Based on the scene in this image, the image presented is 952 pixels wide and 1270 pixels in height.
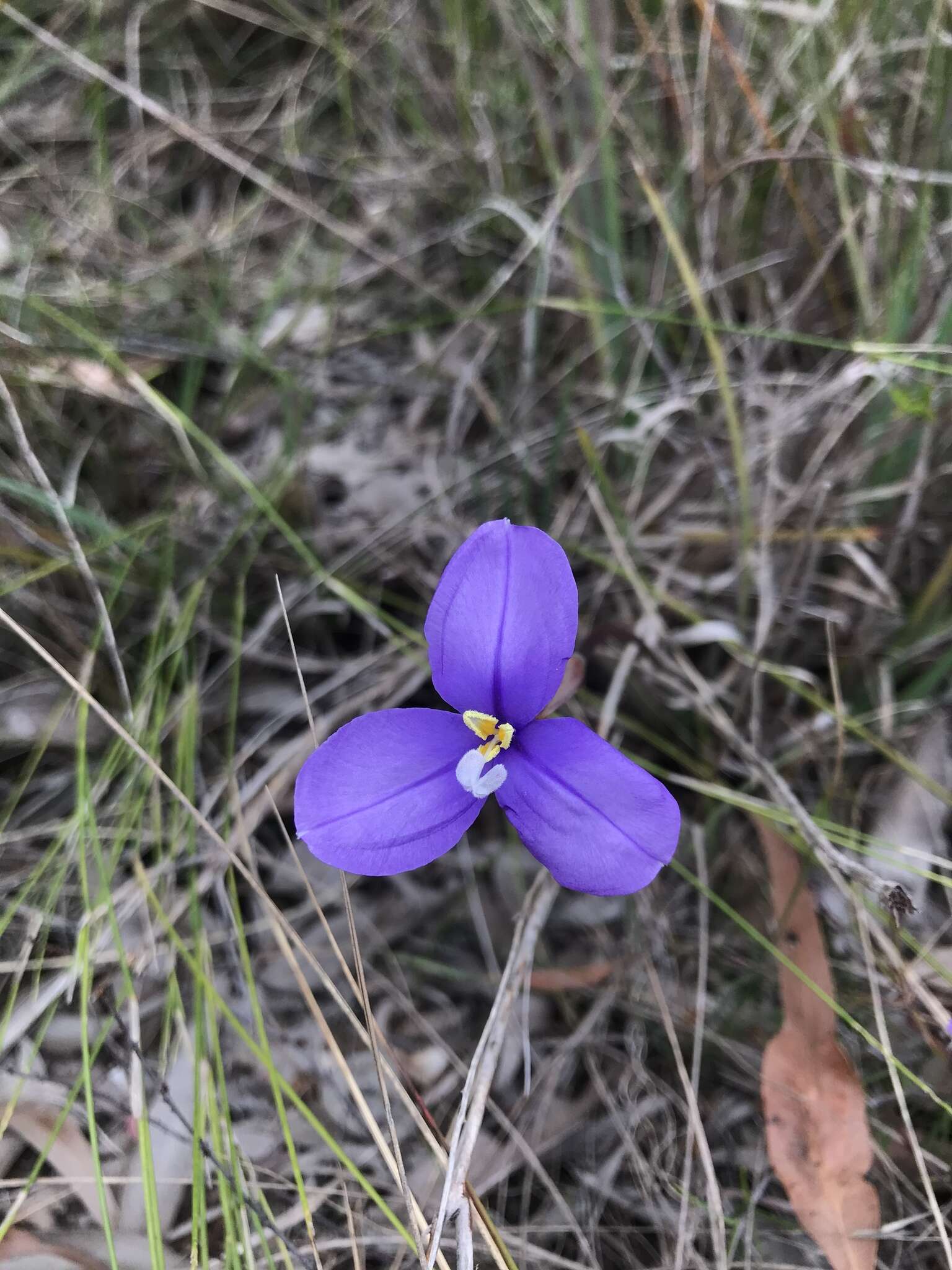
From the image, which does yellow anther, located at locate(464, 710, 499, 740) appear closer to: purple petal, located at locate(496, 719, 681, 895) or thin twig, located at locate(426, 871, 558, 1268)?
purple petal, located at locate(496, 719, 681, 895)

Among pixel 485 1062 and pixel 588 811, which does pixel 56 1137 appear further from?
pixel 588 811

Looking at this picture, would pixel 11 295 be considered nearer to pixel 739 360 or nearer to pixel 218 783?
pixel 218 783

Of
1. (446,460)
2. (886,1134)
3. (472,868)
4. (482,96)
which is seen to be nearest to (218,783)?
(472,868)

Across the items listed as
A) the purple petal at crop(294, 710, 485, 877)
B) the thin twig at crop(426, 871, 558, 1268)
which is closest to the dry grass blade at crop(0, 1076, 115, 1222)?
the thin twig at crop(426, 871, 558, 1268)

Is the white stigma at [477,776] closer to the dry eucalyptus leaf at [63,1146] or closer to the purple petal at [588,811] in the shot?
the purple petal at [588,811]

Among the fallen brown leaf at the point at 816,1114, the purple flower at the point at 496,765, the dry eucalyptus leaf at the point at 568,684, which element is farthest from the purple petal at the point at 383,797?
the fallen brown leaf at the point at 816,1114

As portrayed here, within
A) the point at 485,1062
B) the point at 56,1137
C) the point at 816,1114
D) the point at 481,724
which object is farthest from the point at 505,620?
the point at 56,1137
